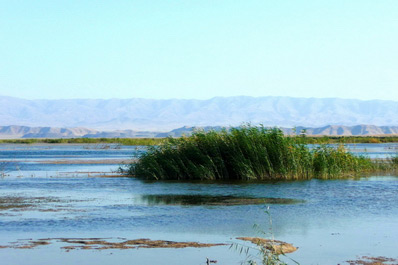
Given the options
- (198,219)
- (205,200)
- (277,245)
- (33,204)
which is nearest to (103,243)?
(277,245)

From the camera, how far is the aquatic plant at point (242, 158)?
1184 inches

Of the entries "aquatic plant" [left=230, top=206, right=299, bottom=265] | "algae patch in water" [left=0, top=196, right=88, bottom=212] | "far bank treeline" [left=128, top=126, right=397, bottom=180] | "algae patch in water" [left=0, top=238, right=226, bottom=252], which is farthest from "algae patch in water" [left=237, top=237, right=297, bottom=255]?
"far bank treeline" [left=128, top=126, right=397, bottom=180]

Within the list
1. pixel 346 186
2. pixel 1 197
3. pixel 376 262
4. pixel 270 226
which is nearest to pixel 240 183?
pixel 346 186

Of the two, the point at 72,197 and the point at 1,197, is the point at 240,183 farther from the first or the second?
the point at 1,197

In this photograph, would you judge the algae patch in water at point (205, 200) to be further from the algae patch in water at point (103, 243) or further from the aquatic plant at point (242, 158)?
the algae patch in water at point (103, 243)

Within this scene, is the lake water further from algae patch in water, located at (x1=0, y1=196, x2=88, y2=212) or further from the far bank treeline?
the far bank treeline

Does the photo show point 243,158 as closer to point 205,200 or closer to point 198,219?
point 205,200

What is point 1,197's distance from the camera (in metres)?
24.2

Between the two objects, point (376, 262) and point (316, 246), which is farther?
point (316, 246)

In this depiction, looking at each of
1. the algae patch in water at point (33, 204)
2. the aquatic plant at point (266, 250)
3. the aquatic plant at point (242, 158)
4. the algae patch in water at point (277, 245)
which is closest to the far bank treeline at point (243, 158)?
the aquatic plant at point (242, 158)

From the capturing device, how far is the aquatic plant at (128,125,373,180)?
30062 millimetres

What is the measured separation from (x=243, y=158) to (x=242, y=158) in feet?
0.25

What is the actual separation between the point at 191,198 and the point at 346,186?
7580 millimetres

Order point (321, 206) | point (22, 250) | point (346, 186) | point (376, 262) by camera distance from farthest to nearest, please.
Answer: point (346, 186)
point (321, 206)
point (22, 250)
point (376, 262)
